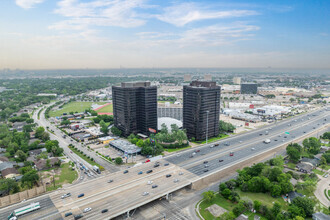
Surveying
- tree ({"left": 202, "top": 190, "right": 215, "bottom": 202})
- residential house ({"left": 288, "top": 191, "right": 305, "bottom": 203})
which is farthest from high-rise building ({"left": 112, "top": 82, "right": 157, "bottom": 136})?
residential house ({"left": 288, "top": 191, "right": 305, "bottom": 203})

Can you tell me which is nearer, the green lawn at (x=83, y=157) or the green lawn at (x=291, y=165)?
the green lawn at (x=291, y=165)


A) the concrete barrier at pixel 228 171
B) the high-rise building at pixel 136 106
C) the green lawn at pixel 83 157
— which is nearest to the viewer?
the concrete barrier at pixel 228 171

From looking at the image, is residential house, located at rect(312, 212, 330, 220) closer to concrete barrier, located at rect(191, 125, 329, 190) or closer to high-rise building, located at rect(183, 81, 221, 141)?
concrete barrier, located at rect(191, 125, 329, 190)

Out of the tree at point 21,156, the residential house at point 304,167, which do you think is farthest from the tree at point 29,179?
the residential house at point 304,167

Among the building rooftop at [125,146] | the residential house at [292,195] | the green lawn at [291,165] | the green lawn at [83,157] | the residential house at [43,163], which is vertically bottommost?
the green lawn at [291,165]

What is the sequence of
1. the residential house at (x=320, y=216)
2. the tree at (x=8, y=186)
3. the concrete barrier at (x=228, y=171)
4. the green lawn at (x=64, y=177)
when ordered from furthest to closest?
the concrete barrier at (x=228, y=171) < the green lawn at (x=64, y=177) < the tree at (x=8, y=186) < the residential house at (x=320, y=216)

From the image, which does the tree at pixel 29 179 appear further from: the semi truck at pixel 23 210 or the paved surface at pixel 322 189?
the paved surface at pixel 322 189
